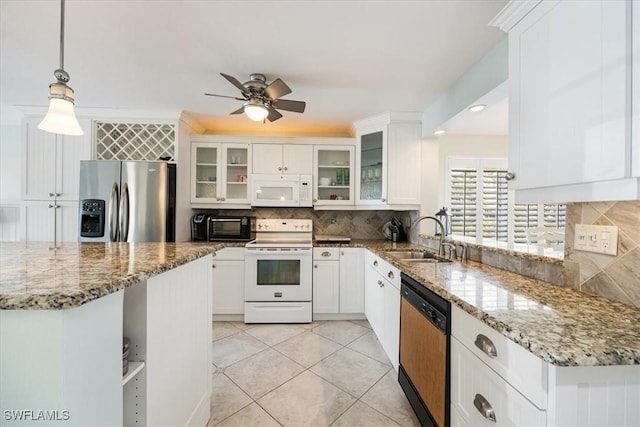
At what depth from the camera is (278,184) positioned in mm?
3484

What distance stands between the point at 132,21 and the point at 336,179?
250 centimetres

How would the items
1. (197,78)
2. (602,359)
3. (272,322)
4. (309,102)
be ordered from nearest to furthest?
(602,359) < (197,78) < (309,102) < (272,322)

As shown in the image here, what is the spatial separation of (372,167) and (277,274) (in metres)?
1.72

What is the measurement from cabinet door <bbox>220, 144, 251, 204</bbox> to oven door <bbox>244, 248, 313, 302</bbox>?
0.82 m

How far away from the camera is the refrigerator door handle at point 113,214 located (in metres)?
2.84

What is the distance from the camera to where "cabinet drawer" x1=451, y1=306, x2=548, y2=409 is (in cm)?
78

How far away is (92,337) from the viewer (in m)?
0.76

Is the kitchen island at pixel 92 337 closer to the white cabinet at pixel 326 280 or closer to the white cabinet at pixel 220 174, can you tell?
the white cabinet at pixel 326 280

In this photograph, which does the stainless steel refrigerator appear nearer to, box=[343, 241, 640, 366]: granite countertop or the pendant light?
the pendant light

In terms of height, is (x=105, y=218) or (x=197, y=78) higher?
(x=197, y=78)

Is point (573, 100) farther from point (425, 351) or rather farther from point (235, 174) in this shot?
point (235, 174)

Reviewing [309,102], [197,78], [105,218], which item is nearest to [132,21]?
[197,78]

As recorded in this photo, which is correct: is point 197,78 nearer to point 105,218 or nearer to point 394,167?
point 105,218

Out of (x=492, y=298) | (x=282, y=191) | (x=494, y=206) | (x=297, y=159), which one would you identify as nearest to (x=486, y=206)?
(x=494, y=206)
